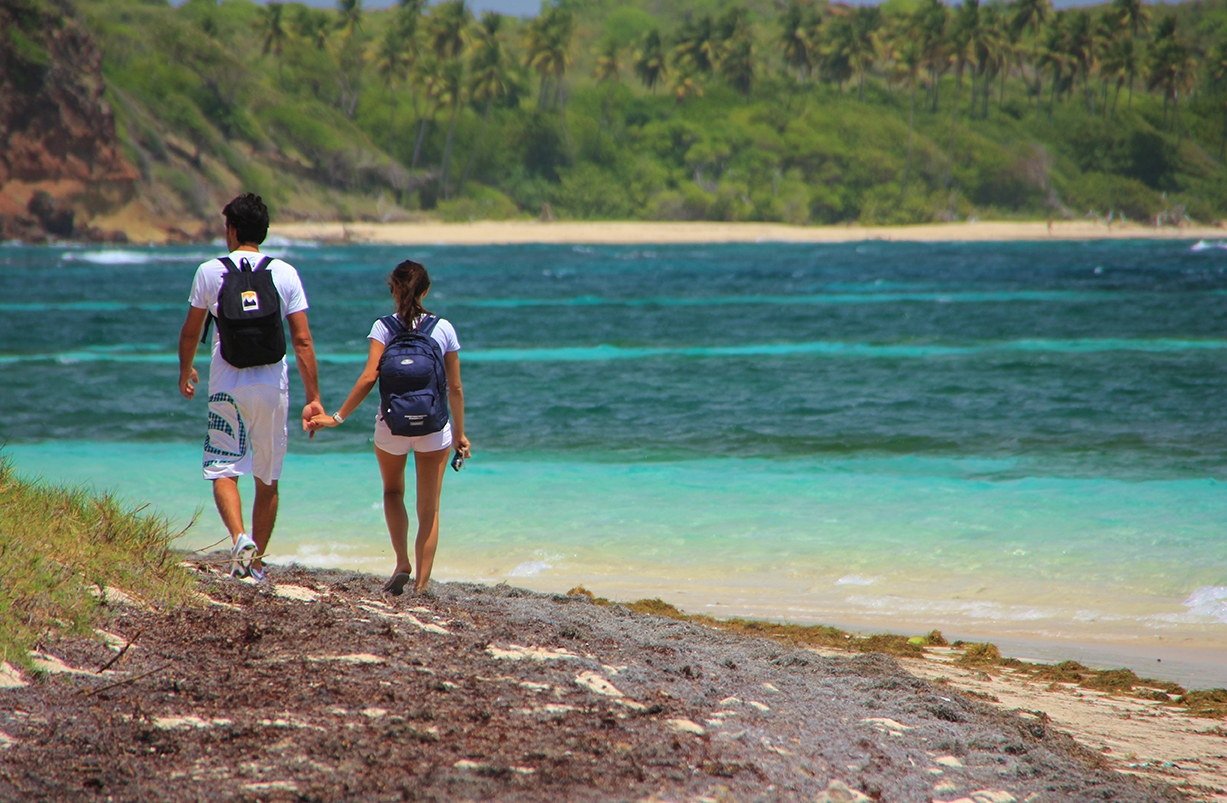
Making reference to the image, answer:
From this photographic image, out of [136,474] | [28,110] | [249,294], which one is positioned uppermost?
[28,110]

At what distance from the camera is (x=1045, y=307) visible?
3039cm

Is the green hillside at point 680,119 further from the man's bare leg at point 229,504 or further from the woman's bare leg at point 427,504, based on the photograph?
the man's bare leg at point 229,504

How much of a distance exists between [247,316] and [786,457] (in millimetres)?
7784

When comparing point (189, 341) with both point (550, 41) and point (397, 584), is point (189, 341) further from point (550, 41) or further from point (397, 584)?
point (550, 41)

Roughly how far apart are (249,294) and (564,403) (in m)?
10.8

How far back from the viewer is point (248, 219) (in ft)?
15.5

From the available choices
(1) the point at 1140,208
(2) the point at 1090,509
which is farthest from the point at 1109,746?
(1) the point at 1140,208

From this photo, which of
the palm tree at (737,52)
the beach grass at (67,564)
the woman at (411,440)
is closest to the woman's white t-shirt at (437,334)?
the woman at (411,440)

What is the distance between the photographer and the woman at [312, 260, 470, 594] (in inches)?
196

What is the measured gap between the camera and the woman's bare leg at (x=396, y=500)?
5.14 m

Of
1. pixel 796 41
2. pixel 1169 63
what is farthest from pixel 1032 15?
pixel 796 41

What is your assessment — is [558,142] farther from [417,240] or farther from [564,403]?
[564,403]

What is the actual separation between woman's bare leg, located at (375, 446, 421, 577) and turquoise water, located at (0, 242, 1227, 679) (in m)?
2.02

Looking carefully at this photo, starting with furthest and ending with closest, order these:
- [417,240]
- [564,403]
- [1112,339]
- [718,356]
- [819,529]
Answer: [417,240]
[1112,339]
[718,356]
[564,403]
[819,529]
